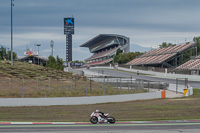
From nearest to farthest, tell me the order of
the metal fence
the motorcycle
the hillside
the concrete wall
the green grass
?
the motorcycle < the green grass < the concrete wall < the metal fence < the hillside

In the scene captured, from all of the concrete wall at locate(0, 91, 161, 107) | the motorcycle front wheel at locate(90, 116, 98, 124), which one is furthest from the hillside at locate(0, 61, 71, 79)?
the motorcycle front wheel at locate(90, 116, 98, 124)

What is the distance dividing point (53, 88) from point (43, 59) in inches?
5351

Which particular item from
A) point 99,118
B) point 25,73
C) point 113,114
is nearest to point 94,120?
point 99,118

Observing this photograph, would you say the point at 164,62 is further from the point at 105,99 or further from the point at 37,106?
the point at 37,106

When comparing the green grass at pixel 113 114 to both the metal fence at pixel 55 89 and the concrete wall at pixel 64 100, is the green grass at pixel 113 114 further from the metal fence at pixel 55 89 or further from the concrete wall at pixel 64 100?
the metal fence at pixel 55 89

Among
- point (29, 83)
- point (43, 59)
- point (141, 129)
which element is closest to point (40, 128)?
point (141, 129)

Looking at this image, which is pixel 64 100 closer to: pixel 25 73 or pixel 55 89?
pixel 55 89

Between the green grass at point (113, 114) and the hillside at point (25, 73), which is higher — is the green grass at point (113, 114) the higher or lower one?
the lower one

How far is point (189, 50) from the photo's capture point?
106 metres

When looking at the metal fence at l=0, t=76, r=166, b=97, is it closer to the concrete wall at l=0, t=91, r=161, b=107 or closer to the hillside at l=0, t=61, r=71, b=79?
the concrete wall at l=0, t=91, r=161, b=107

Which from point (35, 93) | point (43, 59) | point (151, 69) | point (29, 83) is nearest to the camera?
point (35, 93)

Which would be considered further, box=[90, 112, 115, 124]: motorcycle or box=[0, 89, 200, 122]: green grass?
box=[0, 89, 200, 122]: green grass

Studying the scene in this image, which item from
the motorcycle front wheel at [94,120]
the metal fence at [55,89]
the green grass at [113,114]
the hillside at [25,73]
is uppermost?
the hillside at [25,73]

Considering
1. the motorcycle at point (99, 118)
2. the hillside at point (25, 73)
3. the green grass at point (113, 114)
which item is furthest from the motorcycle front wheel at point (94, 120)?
the hillside at point (25, 73)
